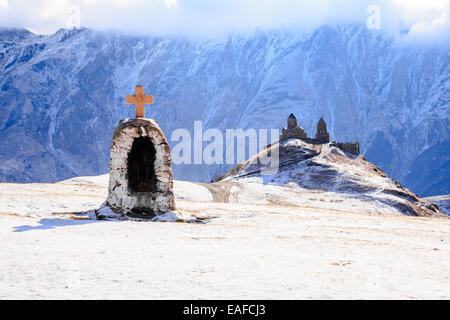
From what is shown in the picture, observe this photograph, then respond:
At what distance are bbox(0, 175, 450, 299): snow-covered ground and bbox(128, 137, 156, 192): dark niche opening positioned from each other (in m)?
3.10

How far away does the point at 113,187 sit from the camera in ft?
57.3

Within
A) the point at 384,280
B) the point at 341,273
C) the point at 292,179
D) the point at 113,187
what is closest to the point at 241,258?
the point at 341,273

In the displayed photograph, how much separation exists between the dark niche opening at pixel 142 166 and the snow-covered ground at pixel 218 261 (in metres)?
3.10

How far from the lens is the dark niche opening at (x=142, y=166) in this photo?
17734mm

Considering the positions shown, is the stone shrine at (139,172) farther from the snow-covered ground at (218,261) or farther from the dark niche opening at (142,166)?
the snow-covered ground at (218,261)

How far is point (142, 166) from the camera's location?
18.0 meters

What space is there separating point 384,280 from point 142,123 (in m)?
11.4

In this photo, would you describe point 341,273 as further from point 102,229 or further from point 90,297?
point 102,229

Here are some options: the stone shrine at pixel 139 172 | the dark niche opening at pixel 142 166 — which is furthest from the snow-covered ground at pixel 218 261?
the dark niche opening at pixel 142 166

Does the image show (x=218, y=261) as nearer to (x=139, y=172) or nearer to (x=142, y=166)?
(x=139, y=172)

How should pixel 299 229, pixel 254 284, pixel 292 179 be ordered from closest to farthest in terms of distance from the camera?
pixel 254 284
pixel 299 229
pixel 292 179

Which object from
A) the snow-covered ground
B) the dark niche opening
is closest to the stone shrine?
the dark niche opening
